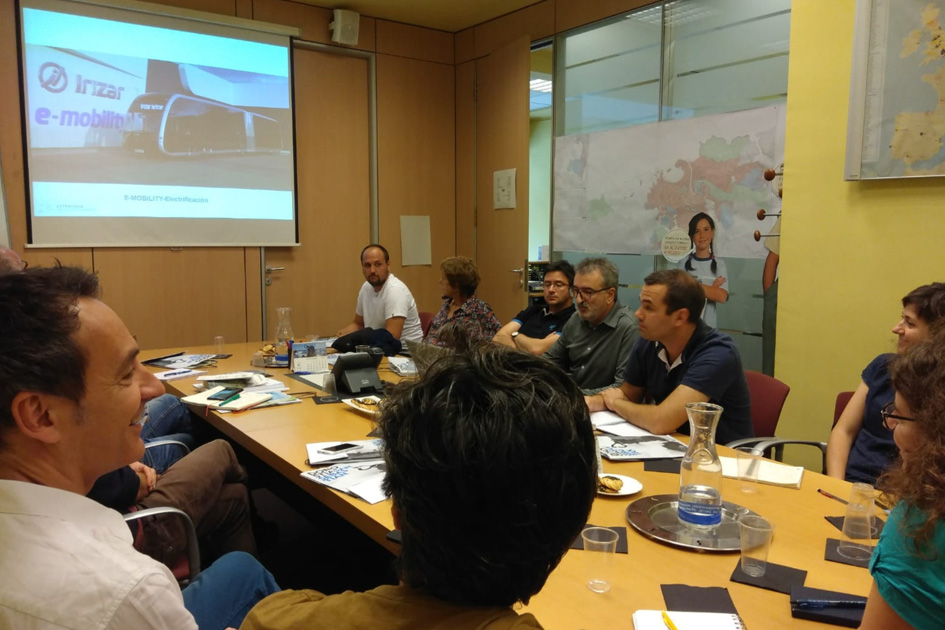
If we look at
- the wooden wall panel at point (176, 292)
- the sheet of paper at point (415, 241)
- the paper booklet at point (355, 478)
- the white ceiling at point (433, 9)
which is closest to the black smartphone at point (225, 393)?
the paper booklet at point (355, 478)

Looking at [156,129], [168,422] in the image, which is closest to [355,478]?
[168,422]

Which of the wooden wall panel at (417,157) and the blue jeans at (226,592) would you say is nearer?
the blue jeans at (226,592)

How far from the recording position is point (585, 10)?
500 cm

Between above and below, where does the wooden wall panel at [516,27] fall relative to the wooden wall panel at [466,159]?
above

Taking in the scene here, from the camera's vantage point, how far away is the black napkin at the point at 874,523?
4.80 ft

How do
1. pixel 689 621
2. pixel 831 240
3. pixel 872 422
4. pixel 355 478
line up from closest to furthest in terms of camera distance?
pixel 689 621
pixel 355 478
pixel 872 422
pixel 831 240

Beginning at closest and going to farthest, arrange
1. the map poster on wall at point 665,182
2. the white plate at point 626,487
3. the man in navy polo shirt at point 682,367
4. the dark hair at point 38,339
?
the dark hair at point 38,339 < the white plate at point 626,487 < the man in navy polo shirt at point 682,367 < the map poster on wall at point 665,182

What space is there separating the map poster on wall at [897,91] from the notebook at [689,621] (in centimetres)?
232

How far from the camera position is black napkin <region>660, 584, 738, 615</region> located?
119cm

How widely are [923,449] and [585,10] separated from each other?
15.4 ft

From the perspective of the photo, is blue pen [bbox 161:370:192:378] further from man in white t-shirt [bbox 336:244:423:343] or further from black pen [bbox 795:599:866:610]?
black pen [bbox 795:599:866:610]

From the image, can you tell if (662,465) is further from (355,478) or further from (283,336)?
(283,336)

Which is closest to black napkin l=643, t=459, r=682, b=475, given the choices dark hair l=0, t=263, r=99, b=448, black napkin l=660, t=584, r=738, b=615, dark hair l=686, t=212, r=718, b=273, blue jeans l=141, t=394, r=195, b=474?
black napkin l=660, t=584, r=738, b=615

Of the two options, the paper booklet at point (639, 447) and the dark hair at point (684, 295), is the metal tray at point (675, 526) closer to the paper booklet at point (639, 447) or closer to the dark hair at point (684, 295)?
the paper booklet at point (639, 447)
